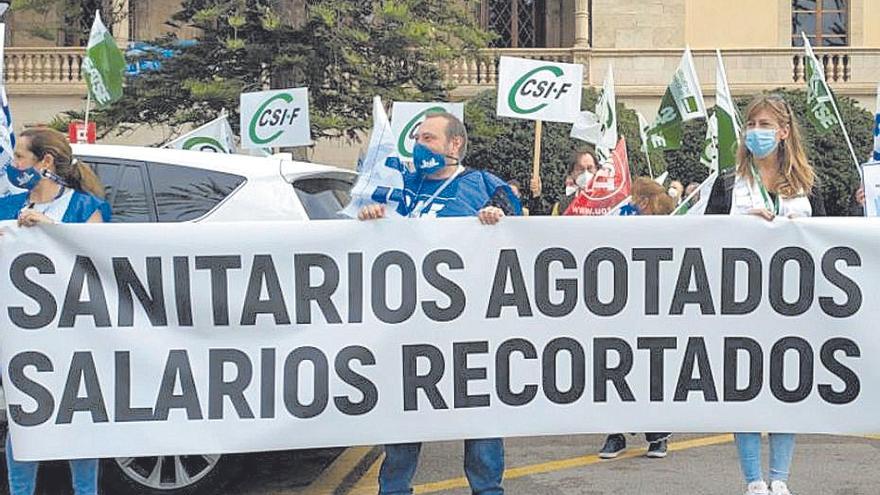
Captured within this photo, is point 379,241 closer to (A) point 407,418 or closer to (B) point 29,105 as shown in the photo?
(A) point 407,418

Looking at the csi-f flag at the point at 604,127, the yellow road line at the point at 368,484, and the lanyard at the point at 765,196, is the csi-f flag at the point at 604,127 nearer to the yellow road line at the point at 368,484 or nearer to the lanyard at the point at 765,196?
the yellow road line at the point at 368,484

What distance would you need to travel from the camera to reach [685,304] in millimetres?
5094

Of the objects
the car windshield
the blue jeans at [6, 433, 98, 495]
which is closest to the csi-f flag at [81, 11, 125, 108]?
the car windshield

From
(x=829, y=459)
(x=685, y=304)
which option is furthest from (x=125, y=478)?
(x=829, y=459)

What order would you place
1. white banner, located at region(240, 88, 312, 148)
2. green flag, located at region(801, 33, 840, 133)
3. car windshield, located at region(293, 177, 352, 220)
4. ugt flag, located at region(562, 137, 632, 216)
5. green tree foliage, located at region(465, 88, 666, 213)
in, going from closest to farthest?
car windshield, located at region(293, 177, 352, 220)
ugt flag, located at region(562, 137, 632, 216)
green flag, located at region(801, 33, 840, 133)
white banner, located at region(240, 88, 312, 148)
green tree foliage, located at region(465, 88, 666, 213)

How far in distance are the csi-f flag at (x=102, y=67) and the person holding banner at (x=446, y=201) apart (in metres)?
7.71

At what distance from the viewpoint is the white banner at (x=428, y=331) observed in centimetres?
489

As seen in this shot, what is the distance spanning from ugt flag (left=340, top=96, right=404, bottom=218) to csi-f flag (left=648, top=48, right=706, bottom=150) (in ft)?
23.8

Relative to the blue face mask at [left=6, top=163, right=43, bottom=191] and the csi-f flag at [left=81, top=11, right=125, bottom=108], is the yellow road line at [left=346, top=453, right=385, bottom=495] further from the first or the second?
the csi-f flag at [left=81, top=11, right=125, bottom=108]

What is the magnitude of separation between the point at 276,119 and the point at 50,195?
628 cm

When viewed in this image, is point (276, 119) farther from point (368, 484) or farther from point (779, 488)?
point (779, 488)

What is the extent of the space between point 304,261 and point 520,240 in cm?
91

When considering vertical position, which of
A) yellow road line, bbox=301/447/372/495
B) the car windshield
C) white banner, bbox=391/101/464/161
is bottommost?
yellow road line, bbox=301/447/372/495

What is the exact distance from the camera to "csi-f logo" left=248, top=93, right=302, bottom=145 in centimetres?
1112
